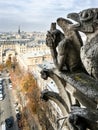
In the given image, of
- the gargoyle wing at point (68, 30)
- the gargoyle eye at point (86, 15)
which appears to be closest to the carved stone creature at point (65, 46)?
the gargoyle wing at point (68, 30)

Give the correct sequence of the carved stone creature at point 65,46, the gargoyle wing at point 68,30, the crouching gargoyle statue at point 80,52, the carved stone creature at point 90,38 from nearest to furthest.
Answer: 1. the crouching gargoyle statue at point 80,52
2. the carved stone creature at point 90,38
3. the gargoyle wing at point 68,30
4. the carved stone creature at point 65,46

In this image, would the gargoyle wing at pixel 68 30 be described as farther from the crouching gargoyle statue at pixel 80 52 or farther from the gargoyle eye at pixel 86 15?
the gargoyle eye at pixel 86 15

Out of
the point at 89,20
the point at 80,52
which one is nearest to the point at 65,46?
the point at 80,52

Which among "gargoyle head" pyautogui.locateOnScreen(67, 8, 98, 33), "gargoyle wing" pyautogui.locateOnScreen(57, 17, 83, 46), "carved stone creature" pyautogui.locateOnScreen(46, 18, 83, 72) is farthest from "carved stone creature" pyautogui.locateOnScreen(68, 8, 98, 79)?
"carved stone creature" pyautogui.locateOnScreen(46, 18, 83, 72)

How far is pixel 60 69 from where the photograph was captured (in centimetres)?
788

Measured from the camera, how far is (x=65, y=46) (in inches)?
303

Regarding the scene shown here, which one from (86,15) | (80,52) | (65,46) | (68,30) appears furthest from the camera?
(65,46)

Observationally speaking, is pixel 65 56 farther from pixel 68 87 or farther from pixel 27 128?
pixel 27 128

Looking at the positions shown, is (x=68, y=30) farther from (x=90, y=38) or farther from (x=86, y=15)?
(x=86, y=15)

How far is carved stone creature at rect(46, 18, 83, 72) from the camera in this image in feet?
25.1

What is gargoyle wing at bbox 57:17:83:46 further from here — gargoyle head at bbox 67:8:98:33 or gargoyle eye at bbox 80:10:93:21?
gargoyle eye at bbox 80:10:93:21

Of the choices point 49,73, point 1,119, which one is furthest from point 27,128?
point 49,73

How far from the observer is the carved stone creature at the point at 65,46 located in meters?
7.65

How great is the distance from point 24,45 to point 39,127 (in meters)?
129
